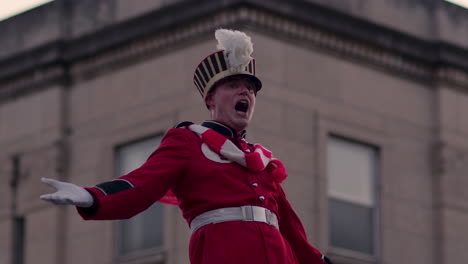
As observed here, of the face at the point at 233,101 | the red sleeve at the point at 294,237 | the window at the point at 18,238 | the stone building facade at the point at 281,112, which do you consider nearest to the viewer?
the face at the point at 233,101

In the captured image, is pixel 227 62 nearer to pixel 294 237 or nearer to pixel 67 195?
pixel 294 237

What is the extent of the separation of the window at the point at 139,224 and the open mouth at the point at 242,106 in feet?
34.0

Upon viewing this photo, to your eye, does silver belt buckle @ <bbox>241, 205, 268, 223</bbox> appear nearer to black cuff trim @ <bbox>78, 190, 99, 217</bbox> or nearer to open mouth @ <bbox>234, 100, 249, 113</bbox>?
open mouth @ <bbox>234, 100, 249, 113</bbox>

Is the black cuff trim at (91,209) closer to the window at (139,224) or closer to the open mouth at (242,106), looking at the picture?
the open mouth at (242,106)

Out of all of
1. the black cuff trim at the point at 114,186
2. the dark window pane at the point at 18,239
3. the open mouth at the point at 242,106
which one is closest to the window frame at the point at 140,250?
the dark window pane at the point at 18,239

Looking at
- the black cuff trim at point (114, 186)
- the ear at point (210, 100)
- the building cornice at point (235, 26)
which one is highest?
the building cornice at point (235, 26)

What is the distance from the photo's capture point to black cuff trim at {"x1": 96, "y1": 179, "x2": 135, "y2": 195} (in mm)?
7406

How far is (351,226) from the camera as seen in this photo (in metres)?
18.8

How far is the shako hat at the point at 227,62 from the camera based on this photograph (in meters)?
8.02

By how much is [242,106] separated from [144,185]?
0.81 m

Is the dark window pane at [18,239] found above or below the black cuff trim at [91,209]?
above

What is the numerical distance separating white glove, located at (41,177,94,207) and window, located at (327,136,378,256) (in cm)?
1146

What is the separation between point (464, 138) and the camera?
20.2m

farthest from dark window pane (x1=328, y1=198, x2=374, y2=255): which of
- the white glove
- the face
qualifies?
the white glove
